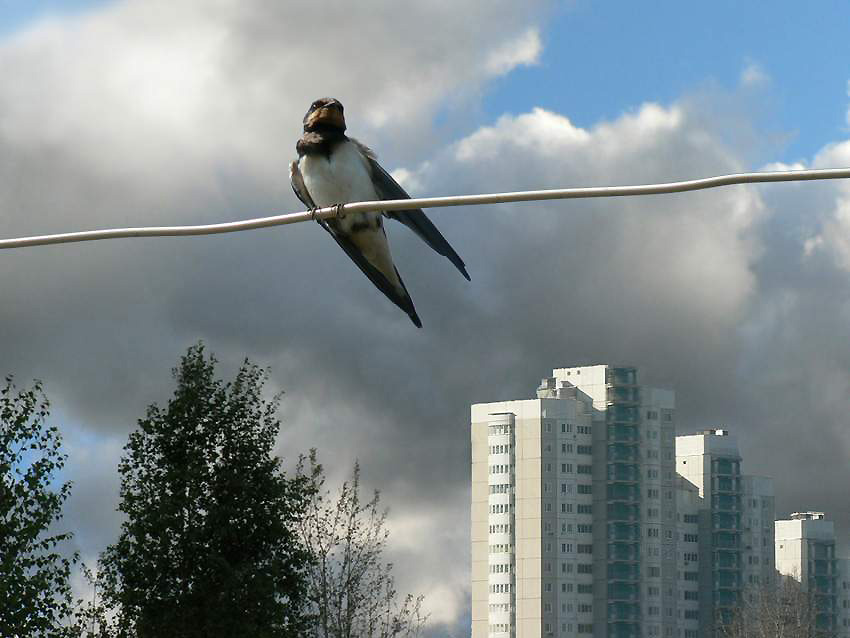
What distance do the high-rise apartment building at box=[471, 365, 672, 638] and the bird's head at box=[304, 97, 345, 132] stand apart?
4528 inches

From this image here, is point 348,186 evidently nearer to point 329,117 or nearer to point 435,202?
point 329,117

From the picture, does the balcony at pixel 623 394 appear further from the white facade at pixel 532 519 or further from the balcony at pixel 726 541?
the balcony at pixel 726 541

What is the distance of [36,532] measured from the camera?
24938mm

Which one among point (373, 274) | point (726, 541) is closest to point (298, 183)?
point (373, 274)

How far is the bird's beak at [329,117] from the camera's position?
30.3 ft

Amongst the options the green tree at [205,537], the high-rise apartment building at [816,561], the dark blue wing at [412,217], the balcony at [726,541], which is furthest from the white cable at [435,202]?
the high-rise apartment building at [816,561]

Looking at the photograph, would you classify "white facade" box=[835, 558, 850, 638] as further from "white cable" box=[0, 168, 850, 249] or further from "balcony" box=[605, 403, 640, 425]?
"white cable" box=[0, 168, 850, 249]

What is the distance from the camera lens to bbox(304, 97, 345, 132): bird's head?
364 inches

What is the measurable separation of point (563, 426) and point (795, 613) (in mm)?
25801

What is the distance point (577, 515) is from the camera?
414ft

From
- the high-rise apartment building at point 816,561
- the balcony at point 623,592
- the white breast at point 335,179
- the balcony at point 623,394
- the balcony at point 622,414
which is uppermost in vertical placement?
the balcony at point 623,394

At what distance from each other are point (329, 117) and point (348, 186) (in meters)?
0.46

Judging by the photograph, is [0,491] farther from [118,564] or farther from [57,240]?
[57,240]

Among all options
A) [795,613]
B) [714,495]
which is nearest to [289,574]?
[795,613]
